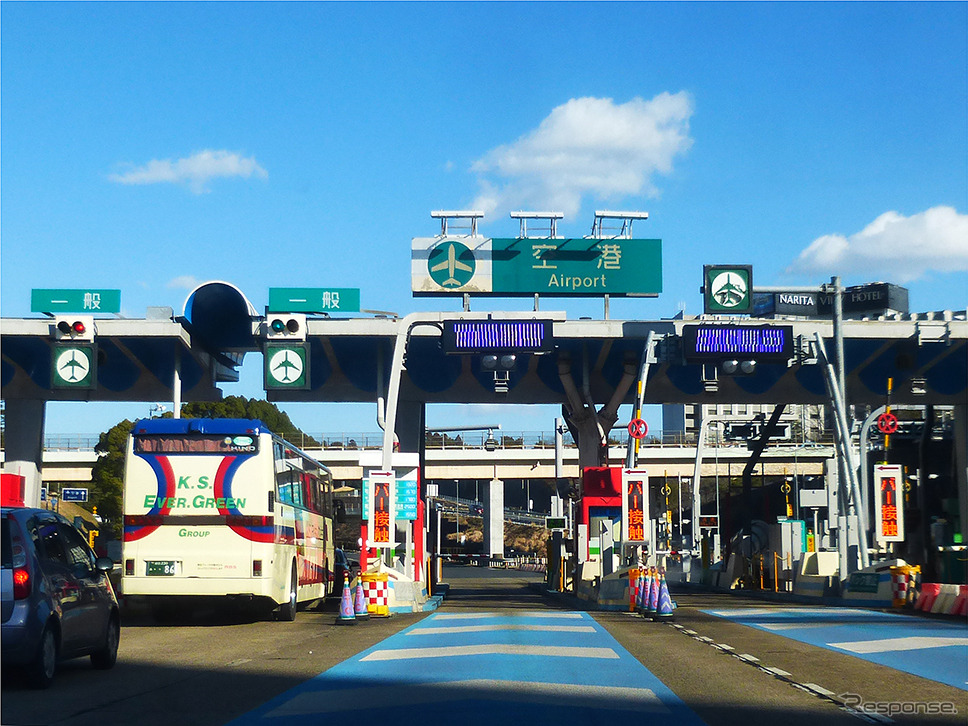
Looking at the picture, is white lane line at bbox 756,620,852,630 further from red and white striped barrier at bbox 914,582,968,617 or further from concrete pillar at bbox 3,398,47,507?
concrete pillar at bbox 3,398,47,507

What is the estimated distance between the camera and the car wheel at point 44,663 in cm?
1051

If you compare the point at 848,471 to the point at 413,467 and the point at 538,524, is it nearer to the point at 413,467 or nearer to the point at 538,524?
the point at 413,467

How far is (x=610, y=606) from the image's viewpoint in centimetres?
2633

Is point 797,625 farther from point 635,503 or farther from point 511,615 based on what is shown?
point 635,503

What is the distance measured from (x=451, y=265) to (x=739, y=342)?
955cm

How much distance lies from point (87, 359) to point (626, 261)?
16.9 m

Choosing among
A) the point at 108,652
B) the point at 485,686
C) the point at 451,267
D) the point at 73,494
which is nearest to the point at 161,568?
the point at 108,652

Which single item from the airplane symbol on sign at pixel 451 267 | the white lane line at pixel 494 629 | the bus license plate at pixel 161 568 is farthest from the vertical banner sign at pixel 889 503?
the bus license plate at pixel 161 568

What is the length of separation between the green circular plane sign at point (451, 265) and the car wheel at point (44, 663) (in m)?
27.7

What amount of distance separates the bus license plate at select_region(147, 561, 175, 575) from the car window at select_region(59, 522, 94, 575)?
24.8ft

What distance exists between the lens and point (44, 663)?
10594 mm

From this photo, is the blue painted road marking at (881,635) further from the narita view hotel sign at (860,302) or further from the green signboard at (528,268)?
the narita view hotel sign at (860,302)

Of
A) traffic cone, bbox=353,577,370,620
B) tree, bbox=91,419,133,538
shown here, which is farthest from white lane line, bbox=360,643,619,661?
tree, bbox=91,419,133,538

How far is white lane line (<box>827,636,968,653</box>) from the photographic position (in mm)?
14844
